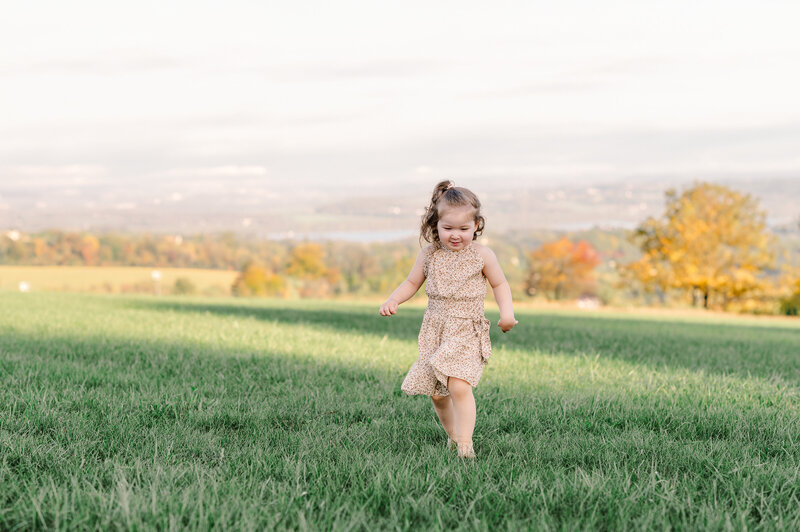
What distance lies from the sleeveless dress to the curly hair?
0.29 feet

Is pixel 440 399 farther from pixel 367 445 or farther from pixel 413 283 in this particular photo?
pixel 413 283

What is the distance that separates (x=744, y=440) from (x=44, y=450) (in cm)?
396

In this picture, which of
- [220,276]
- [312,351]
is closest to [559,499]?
[312,351]

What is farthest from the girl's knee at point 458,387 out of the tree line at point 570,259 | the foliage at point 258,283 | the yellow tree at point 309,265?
the yellow tree at point 309,265

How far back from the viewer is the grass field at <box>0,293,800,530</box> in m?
2.54

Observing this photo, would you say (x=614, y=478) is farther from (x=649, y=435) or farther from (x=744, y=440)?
(x=744, y=440)

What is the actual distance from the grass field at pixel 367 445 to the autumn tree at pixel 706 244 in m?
37.9

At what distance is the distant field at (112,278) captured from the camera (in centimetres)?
4284

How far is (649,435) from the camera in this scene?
3883 millimetres

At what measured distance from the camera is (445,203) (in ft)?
11.8

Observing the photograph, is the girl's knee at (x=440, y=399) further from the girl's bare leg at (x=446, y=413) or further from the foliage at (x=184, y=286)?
the foliage at (x=184, y=286)

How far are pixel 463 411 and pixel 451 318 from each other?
536 mm

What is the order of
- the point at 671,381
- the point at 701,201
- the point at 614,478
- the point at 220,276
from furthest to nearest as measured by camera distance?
the point at 220,276 < the point at 701,201 < the point at 671,381 < the point at 614,478

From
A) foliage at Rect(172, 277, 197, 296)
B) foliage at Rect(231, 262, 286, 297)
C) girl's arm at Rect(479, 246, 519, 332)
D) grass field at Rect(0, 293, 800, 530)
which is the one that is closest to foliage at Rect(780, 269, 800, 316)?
grass field at Rect(0, 293, 800, 530)
